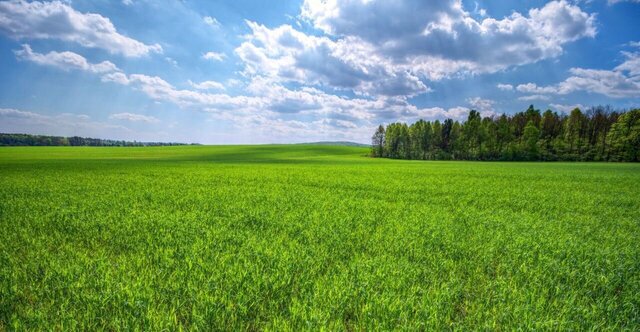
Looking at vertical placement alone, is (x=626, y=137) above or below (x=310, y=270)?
above

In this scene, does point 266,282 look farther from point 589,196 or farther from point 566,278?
point 589,196

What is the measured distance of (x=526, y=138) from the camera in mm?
84312

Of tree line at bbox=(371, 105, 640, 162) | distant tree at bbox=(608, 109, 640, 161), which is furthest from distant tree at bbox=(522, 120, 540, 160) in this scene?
distant tree at bbox=(608, 109, 640, 161)

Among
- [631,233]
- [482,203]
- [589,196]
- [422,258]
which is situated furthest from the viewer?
[589,196]

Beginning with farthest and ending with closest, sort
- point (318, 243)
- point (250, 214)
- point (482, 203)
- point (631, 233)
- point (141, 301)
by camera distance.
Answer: point (482, 203) → point (250, 214) → point (631, 233) → point (318, 243) → point (141, 301)

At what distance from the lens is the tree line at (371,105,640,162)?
244ft

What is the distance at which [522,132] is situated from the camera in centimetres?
9250

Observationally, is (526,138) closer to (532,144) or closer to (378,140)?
(532,144)

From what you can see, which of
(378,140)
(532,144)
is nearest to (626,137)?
(532,144)

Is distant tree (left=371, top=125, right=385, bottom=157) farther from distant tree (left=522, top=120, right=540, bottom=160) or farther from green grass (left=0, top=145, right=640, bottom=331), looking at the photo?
green grass (left=0, top=145, right=640, bottom=331)

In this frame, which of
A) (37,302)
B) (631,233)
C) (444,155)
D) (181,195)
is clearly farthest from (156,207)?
(444,155)

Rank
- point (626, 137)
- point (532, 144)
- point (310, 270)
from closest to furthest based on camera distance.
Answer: point (310, 270), point (626, 137), point (532, 144)

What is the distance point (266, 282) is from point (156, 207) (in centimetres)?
909

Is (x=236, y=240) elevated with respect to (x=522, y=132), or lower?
lower
